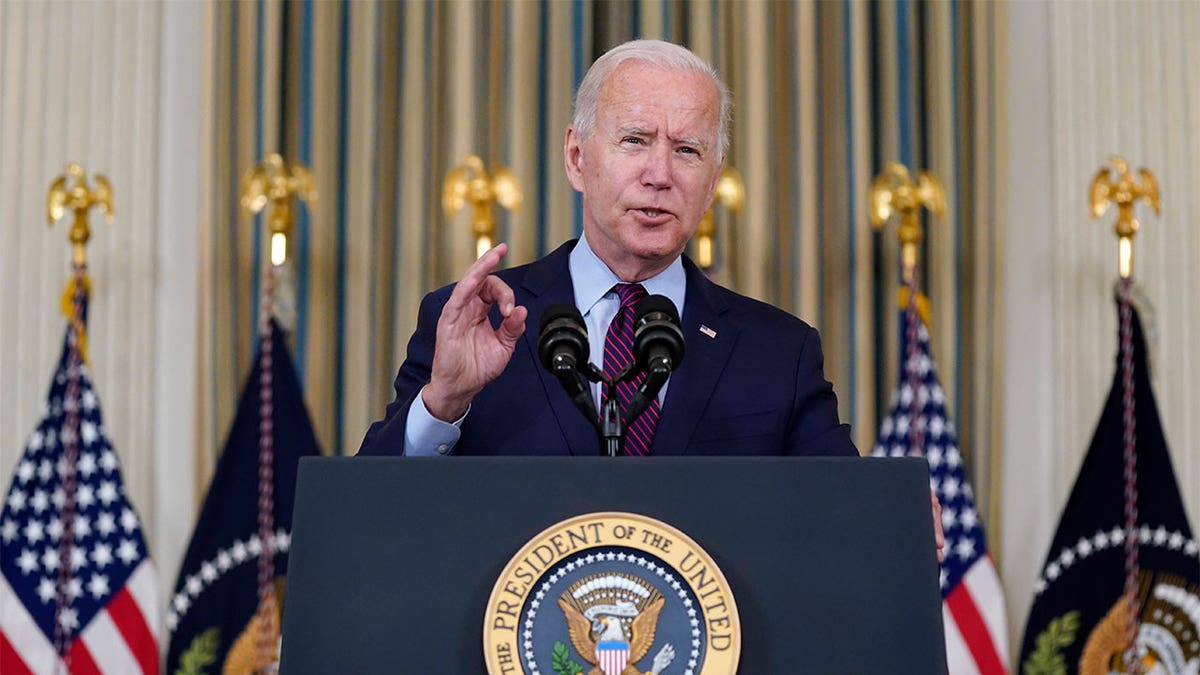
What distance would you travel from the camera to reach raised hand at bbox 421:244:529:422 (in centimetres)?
219

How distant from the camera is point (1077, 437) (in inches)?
266

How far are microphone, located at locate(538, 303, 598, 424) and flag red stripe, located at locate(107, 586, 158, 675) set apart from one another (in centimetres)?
454

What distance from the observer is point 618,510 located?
1829mm

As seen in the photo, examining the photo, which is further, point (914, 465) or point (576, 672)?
point (914, 465)

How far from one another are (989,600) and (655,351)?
4.57 metres

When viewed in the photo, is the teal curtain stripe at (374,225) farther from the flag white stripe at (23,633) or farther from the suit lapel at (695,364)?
the suit lapel at (695,364)

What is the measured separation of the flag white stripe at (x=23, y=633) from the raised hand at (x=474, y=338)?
4334 millimetres

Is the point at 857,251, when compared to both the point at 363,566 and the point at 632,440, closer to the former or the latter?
the point at 632,440

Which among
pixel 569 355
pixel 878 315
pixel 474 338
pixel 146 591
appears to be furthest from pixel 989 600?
pixel 569 355

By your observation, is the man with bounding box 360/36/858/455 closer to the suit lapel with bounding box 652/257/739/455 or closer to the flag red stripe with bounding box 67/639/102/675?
the suit lapel with bounding box 652/257/739/455

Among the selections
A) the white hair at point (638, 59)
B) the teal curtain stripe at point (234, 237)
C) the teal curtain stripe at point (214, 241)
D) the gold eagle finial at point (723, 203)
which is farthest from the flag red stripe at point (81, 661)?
the white hair at point (638, 59)

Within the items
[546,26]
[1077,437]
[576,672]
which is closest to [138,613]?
[546,26]

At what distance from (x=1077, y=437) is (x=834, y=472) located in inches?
204

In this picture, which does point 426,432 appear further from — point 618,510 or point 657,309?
point 618,510
